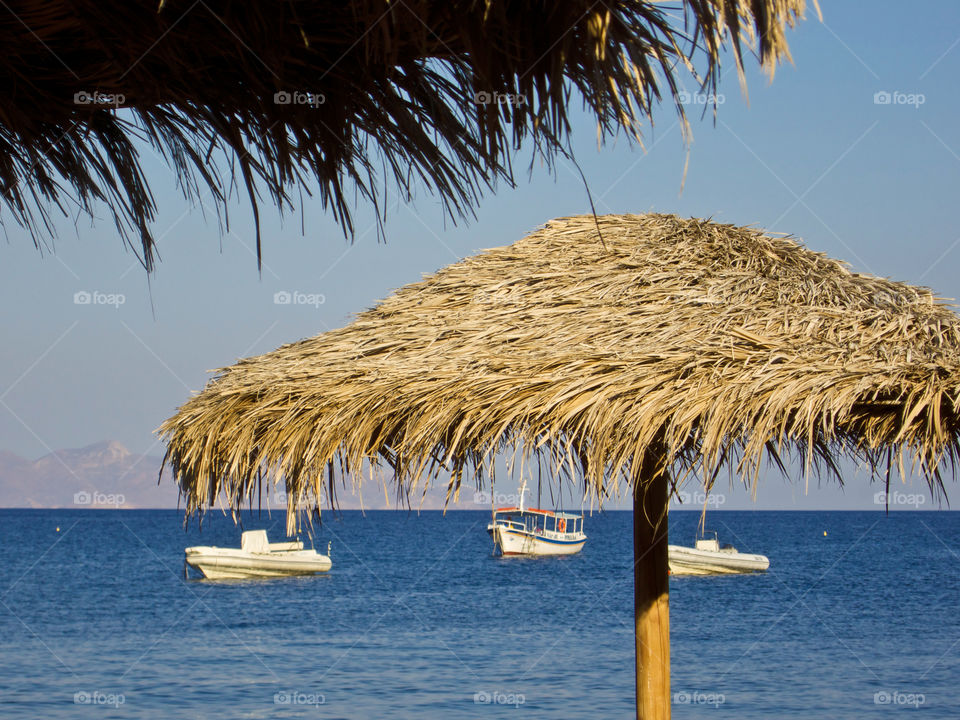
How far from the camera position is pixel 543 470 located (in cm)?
297

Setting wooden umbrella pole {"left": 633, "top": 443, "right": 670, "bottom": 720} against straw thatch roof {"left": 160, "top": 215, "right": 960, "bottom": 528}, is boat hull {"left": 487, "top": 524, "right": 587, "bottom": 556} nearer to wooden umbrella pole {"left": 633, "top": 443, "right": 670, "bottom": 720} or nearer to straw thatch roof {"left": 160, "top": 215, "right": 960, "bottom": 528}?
wooden umbrella pole {"left": 633, "top": 443, "right": 670, "bottom": 720}

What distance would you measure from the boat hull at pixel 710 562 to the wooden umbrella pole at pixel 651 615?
87.7 ft

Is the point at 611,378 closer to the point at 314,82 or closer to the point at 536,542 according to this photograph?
the point at 314,82

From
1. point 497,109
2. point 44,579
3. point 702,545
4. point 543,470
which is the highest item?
point 497,109

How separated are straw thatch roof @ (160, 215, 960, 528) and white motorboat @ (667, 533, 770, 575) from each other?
90.4 ft

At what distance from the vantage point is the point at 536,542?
37.1 metres

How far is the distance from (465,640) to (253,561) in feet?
45.5

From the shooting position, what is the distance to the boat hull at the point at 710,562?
3034 cm

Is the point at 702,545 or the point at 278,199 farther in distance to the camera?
the point at 702,545

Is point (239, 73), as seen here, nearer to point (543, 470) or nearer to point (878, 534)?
point (543, 470)

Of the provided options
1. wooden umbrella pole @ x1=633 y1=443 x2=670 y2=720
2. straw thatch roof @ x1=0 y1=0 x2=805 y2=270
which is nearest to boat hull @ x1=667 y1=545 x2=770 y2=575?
wooden umbrella pole @ x1=633 y1=443 x2=670 y2=720

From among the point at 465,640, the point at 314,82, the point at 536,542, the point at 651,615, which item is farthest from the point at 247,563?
the point at 314,82

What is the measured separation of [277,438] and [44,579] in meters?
36.6

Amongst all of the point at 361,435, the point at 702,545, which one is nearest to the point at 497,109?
the point at 361,435
